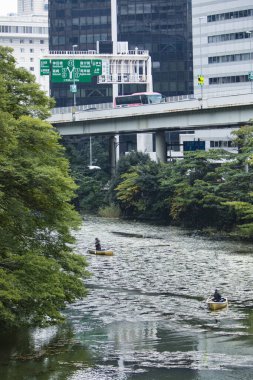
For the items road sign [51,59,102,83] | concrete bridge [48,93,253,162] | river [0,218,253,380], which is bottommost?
river [0,218,253,380]

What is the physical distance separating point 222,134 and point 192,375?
112 metres

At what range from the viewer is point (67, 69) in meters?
129

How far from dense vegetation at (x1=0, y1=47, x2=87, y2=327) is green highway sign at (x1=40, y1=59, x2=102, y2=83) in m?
81.5

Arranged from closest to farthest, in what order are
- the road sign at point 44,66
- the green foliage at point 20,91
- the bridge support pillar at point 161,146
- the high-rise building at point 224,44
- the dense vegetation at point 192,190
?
the green foliage at point 20,91 → the dense vegetation at point 192,190 → the bridge support pillar at point 161,146 → the road sign at point 44,66 → the high-rise building at point 224,44

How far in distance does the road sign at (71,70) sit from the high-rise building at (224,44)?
32.2m

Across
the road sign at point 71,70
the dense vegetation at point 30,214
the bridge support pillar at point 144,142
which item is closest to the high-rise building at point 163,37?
the bridge support pillar at point 144,142

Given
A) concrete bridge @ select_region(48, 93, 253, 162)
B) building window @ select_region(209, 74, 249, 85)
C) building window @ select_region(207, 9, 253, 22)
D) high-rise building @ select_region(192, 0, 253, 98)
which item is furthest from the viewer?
building window @ select_region(209, 74, 249, 85)

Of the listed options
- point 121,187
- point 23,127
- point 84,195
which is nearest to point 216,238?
point 121,187

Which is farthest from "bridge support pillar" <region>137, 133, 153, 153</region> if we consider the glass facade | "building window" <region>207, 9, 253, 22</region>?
the glass facade

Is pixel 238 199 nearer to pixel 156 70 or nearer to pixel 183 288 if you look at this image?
pixel 183 288

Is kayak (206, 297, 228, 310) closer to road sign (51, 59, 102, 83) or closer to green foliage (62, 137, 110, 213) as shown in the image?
green foliage (62, 137, 110, 213)

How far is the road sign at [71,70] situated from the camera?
128750 millimetres

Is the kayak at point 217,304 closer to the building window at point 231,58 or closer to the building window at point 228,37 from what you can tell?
the building window at point 228,37

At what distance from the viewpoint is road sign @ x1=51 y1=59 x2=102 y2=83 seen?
129 m
